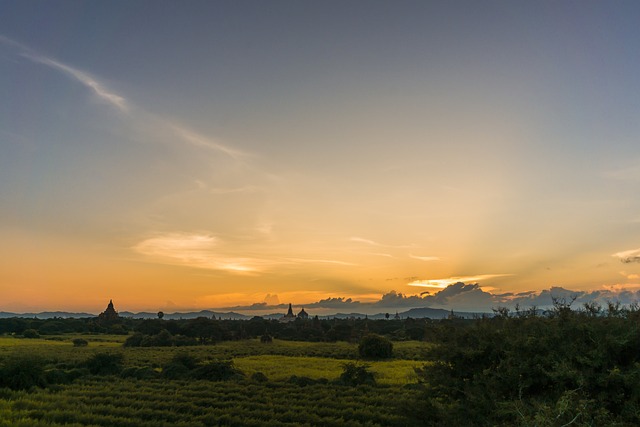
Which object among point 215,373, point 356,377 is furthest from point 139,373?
point 356,377

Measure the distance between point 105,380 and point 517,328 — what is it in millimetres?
28055

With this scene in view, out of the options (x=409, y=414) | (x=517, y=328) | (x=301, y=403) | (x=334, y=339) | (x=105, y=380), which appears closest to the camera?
(x=517, y=328)

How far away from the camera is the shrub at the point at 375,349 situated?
50906mm

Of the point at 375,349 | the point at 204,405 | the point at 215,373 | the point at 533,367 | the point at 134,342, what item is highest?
the point at 533,367

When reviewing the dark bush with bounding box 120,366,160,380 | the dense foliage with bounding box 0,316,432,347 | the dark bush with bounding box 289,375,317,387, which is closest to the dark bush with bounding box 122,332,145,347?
the dense foliage with bounding box 0,316,432,347

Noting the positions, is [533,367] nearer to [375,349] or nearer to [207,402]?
[207,402]

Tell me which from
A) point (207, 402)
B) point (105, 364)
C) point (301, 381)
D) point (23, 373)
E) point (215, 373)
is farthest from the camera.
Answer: point (105, 364)

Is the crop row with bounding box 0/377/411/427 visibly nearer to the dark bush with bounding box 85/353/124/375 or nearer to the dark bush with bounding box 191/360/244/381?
the dark bush with bounding box 191/360/244/381

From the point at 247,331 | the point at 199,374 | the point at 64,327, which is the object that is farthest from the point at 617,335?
the point at 64,327

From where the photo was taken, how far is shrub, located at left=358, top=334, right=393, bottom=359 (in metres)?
50.9

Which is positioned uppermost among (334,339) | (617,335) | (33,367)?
(617,335)

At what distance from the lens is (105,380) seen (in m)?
30.0

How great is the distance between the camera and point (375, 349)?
51.4 metres

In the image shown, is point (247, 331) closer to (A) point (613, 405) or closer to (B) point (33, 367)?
(B) point (33, 367)
